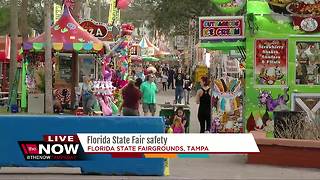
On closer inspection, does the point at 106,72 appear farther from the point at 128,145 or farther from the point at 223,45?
the point at 128,145

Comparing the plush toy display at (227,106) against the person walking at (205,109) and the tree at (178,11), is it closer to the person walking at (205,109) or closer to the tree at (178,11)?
the person walking at (205,109)

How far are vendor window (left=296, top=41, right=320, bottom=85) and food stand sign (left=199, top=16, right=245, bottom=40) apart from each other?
1430mm

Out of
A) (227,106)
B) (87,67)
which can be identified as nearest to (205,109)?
(227,106)

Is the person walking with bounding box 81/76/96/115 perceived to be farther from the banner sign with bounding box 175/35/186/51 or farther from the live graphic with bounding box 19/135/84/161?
the banner sign with bounding box 175/35/186/51

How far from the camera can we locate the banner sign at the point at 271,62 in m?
14.8

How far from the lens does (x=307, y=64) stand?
14930 mm

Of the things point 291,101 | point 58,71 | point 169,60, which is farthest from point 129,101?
point 169,60

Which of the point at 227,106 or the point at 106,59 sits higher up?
the point at 106,59

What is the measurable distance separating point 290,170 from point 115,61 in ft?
56.2

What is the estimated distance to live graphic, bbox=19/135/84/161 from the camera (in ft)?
33.1

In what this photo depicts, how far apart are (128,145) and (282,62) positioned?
243 inches

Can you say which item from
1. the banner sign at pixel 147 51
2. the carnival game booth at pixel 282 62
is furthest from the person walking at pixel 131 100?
the banner sign at pixel 147 51

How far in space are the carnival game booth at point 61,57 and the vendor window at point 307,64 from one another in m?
9.67

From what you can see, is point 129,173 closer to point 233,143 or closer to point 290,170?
point 233,143
